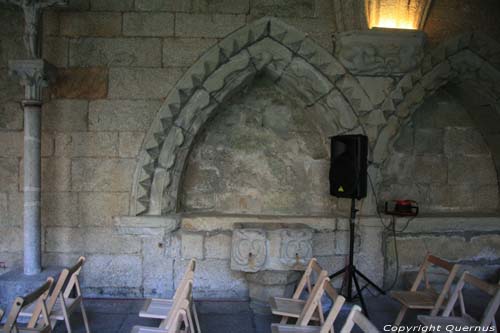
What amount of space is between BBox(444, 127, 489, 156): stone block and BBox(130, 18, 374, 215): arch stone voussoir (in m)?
1.15

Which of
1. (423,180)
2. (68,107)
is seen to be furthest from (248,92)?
(423,180)

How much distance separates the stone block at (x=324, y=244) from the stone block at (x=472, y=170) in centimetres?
151

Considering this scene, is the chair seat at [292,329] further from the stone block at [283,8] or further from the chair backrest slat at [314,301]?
the stone block at [283,8]

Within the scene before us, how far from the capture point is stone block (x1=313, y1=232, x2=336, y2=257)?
12.2 ft

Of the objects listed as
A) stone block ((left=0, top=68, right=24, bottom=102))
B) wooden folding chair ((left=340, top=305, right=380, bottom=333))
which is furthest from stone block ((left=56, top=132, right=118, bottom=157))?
wooden folding chair ((left=340, top=305, right=380, bottom=333))

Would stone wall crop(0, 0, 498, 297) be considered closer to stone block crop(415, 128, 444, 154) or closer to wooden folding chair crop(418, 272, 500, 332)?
stone block crop(415, 128, 444, 154)

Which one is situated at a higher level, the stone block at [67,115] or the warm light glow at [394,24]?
the warm light glow at [394,24]

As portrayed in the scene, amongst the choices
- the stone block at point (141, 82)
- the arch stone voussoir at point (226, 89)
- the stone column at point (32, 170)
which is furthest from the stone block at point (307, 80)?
the stone column at point (32, 170)

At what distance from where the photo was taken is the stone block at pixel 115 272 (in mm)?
3590

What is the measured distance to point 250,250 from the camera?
325 centimetres

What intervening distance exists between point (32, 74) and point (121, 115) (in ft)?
2.45

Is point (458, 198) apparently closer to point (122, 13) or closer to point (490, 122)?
point (490, 122)

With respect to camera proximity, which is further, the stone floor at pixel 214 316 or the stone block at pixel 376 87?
the stone block at pixel 376 87

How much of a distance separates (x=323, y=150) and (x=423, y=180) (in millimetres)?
1118
